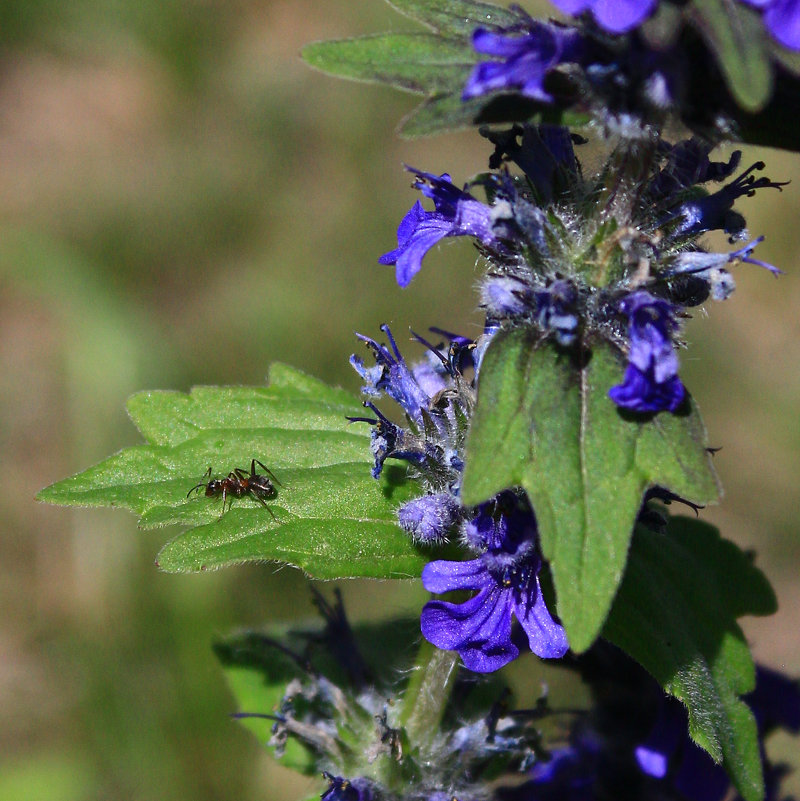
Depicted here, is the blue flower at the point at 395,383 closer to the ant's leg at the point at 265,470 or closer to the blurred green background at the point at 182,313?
the ant's leg at the point at 265,470

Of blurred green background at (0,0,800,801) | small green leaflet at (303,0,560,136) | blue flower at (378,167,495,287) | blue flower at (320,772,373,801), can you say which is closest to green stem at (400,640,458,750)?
blue flower at (320,772,373,801)

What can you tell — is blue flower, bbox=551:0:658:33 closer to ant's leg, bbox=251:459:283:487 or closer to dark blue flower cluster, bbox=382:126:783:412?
dark blue flower cluster, bbox=382:126:783:412

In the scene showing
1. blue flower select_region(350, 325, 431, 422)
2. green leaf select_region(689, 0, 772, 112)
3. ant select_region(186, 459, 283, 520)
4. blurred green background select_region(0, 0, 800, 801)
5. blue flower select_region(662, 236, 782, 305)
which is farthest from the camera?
blurred green background select_region(0, 0, 800, 801)

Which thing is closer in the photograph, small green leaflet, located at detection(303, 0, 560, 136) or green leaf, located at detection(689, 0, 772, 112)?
green leaf, located at detection(689, 0, 772, 112)

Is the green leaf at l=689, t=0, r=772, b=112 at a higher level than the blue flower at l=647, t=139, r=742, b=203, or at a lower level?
higher

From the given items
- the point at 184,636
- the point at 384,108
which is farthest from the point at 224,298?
the point at 184,636

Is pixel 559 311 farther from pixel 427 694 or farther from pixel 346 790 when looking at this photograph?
pixel 346 790
